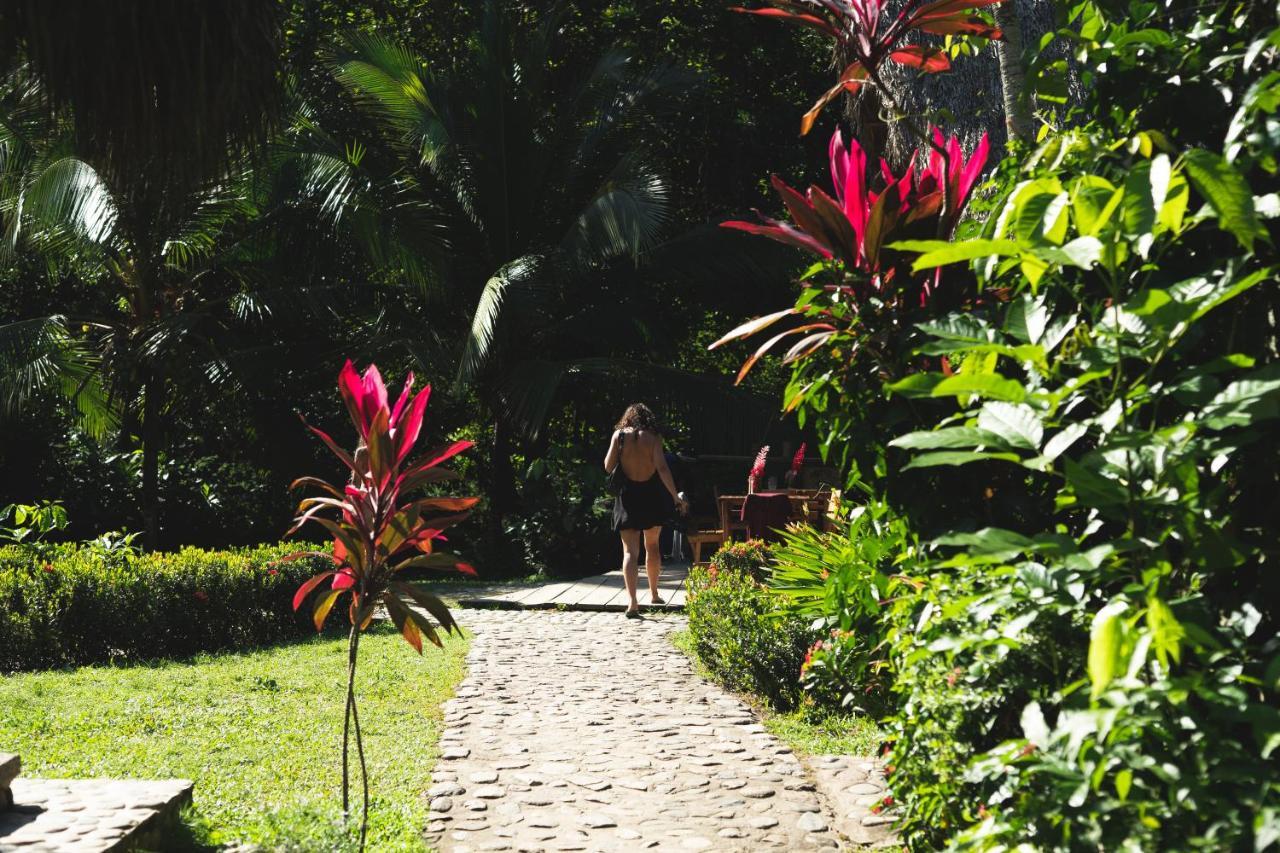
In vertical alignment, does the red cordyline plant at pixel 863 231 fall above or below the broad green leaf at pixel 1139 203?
above

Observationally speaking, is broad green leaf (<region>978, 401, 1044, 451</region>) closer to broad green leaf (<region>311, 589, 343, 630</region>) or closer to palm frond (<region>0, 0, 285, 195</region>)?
broad green leaf (<region>311, 589, 343, 630</region>)

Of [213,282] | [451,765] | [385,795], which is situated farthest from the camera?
[213,282]

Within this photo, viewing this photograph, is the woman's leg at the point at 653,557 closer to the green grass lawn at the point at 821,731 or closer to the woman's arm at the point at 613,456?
the woman's arm at the point at 613,456

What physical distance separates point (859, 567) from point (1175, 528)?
1.89 metres

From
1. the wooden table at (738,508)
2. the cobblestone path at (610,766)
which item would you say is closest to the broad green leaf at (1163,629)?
the cobblestone path at (610,766)

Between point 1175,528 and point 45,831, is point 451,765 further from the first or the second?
point 1175,528

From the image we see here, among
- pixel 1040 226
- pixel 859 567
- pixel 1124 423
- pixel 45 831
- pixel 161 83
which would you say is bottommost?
pixel 45 831

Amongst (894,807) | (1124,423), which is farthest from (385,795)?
(1124,423)

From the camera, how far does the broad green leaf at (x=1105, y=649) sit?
1758 millimetres

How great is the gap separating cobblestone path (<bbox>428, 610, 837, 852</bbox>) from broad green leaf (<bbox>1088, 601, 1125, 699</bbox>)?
2732 millimetres

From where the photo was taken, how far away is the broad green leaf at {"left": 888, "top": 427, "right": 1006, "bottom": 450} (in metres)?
2.25

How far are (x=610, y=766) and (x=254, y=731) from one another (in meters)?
1.99

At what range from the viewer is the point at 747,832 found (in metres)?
4.47

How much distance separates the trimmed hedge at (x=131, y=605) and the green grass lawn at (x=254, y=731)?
439mm
